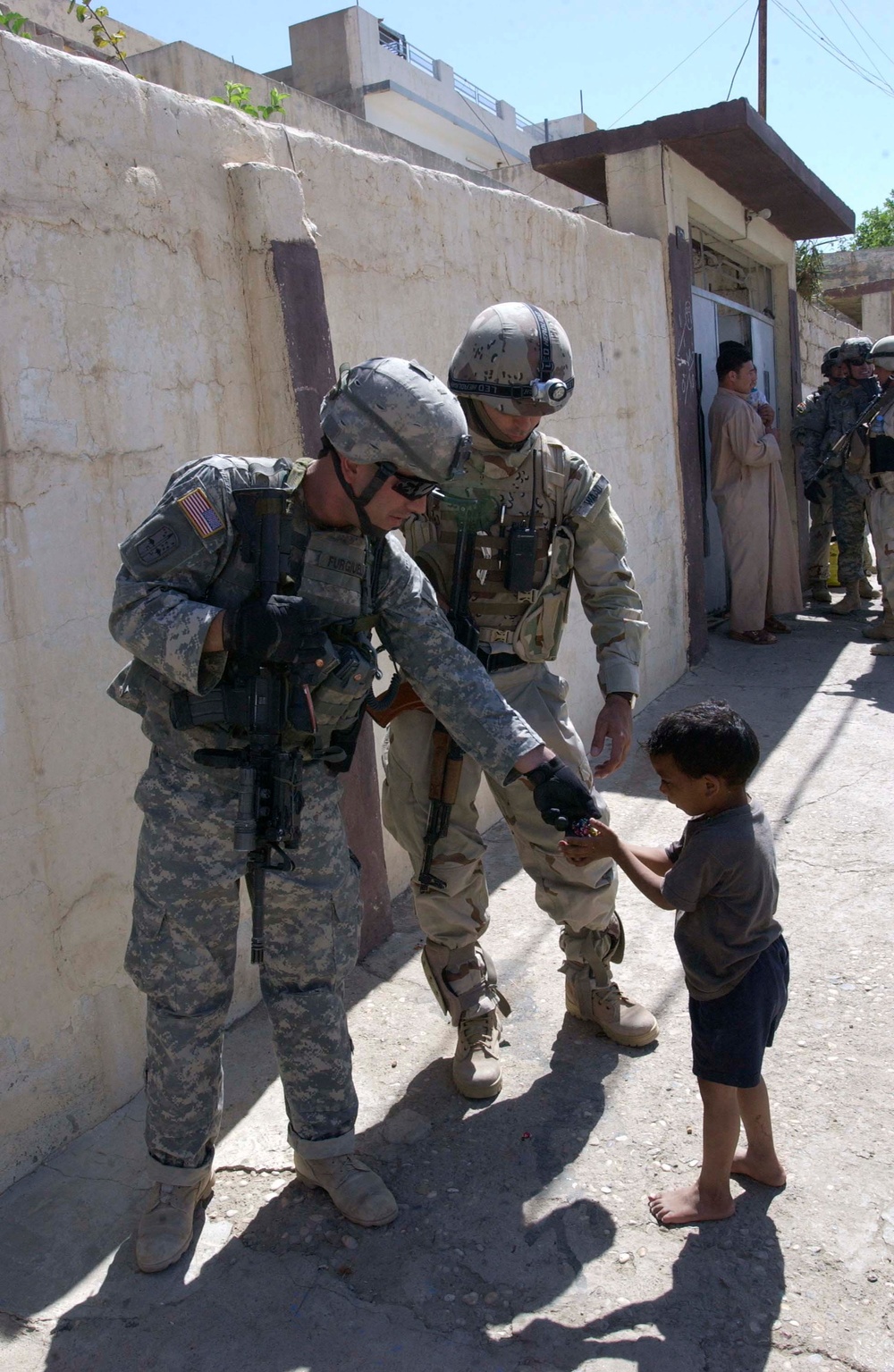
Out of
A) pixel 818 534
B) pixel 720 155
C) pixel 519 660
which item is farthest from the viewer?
pixel 818 534

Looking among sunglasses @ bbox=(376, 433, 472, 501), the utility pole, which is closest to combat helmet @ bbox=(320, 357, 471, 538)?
sunglasses @ bbox=(376, 433, 472, 501)

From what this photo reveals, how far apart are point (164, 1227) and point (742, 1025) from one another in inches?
45.9

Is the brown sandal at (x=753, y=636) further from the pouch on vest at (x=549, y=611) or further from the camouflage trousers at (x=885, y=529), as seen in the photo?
the pouch on vest at (x=549, y=611)

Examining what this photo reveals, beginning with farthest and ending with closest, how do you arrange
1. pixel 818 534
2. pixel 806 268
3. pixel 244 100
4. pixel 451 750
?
pixel 806 268 < pixel 818 534 < pixel 244 100 < pixel 451 750

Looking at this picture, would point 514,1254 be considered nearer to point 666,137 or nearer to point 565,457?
point 565,457

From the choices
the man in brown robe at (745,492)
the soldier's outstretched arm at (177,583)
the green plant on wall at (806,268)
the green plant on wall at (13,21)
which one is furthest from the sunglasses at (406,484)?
the green plant on wall at (806,268)

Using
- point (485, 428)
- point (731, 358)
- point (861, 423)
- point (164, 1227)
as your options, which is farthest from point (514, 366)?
point (861, 423)

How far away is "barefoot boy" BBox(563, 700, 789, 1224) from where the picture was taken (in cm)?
199

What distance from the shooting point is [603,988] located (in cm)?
283

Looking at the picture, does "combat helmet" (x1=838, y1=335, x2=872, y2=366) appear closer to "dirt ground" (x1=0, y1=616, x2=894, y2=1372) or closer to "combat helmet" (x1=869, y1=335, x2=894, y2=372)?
"combat helmet" (x1=869, y1=335, x2=894, y2=372)

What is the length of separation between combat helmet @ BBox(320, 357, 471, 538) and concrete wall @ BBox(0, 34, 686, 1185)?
745mm

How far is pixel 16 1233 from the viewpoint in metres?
2.19

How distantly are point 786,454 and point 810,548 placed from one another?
2.53 feet

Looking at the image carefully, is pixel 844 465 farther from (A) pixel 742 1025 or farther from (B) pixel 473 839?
(A) pixel 742 1025
